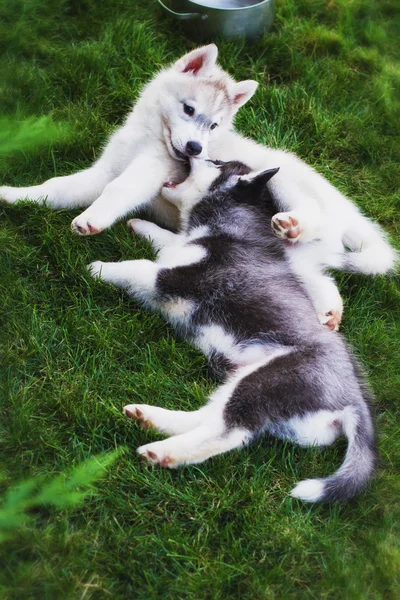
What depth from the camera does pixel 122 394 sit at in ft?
10.0

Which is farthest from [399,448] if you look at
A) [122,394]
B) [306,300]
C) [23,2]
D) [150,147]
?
[23,2]

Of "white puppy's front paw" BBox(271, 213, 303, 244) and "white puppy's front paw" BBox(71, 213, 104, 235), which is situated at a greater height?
"white puppy's front paw" BBox(271, 213, 303, 244)

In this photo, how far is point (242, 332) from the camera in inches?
123

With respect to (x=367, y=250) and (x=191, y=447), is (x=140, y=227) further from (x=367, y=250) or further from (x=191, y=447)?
(x=191, y=447)

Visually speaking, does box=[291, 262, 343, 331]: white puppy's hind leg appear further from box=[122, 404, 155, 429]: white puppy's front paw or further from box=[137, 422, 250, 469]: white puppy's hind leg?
box=[122, 404, 155, 429]: white puppy's front paw

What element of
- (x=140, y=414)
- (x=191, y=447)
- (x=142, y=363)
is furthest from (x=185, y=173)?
(x=191, y=447)

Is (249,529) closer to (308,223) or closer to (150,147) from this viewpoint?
(308,223)

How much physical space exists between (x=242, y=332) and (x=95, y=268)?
0.88 meters

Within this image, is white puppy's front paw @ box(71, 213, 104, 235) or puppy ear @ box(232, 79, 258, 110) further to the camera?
puppy ear @ box(232, 79, 258, 110)

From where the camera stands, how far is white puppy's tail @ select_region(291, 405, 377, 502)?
2.74 m

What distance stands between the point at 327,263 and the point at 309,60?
2117mm

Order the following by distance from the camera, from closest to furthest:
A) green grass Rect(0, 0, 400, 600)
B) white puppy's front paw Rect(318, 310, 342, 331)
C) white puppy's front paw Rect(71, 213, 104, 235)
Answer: green grass Rect(0, 0, 400, 600) → white puppy's front paw Rect(318, 310, 342, 331) → white puppy's front paw Rect(71, 213, 104, 235)

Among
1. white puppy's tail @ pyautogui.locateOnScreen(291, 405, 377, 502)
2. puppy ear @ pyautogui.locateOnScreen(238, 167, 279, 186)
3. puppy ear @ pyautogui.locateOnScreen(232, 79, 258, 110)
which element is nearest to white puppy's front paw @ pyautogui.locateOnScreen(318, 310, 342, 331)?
white puppy's tail @ pyautogui.locateOnScreen(291, 405, 377, 502)

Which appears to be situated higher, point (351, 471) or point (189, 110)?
point (189, 110)
